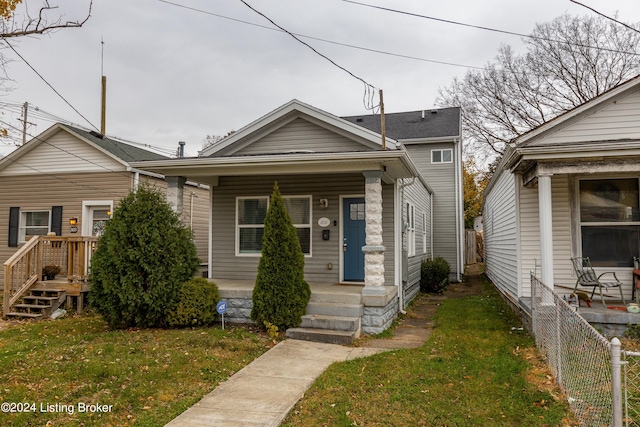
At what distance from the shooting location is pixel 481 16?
8.23m

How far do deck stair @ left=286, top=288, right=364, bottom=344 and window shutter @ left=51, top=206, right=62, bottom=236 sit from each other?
8419 millimetres

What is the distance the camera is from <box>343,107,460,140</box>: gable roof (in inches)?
661

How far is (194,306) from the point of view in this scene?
709cm

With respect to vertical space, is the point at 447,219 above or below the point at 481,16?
below

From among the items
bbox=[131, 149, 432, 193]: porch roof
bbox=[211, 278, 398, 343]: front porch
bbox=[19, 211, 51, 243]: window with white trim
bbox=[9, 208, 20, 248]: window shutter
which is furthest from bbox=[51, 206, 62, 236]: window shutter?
bbox=[211, 278, 398, 343]: front porch

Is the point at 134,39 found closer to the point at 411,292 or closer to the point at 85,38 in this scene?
the point at 85,38

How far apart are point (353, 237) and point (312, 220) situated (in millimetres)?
958

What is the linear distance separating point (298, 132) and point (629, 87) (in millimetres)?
6102

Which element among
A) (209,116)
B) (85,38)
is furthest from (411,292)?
(209,116)

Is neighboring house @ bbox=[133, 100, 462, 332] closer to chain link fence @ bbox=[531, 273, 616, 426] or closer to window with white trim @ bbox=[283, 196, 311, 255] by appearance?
window with white trim @ bbox=[283, 196, 311, 255]

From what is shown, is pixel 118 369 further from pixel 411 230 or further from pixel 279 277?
pixel 411 230

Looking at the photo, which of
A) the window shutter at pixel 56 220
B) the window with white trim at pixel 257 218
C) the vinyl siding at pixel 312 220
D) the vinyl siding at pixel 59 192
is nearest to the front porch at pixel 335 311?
the vinyl siding at pixel 312 220

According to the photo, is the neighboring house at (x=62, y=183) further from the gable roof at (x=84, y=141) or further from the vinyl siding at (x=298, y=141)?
the vinyl siding at (x=298, y=141)

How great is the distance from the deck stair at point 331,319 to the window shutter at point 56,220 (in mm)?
8419
